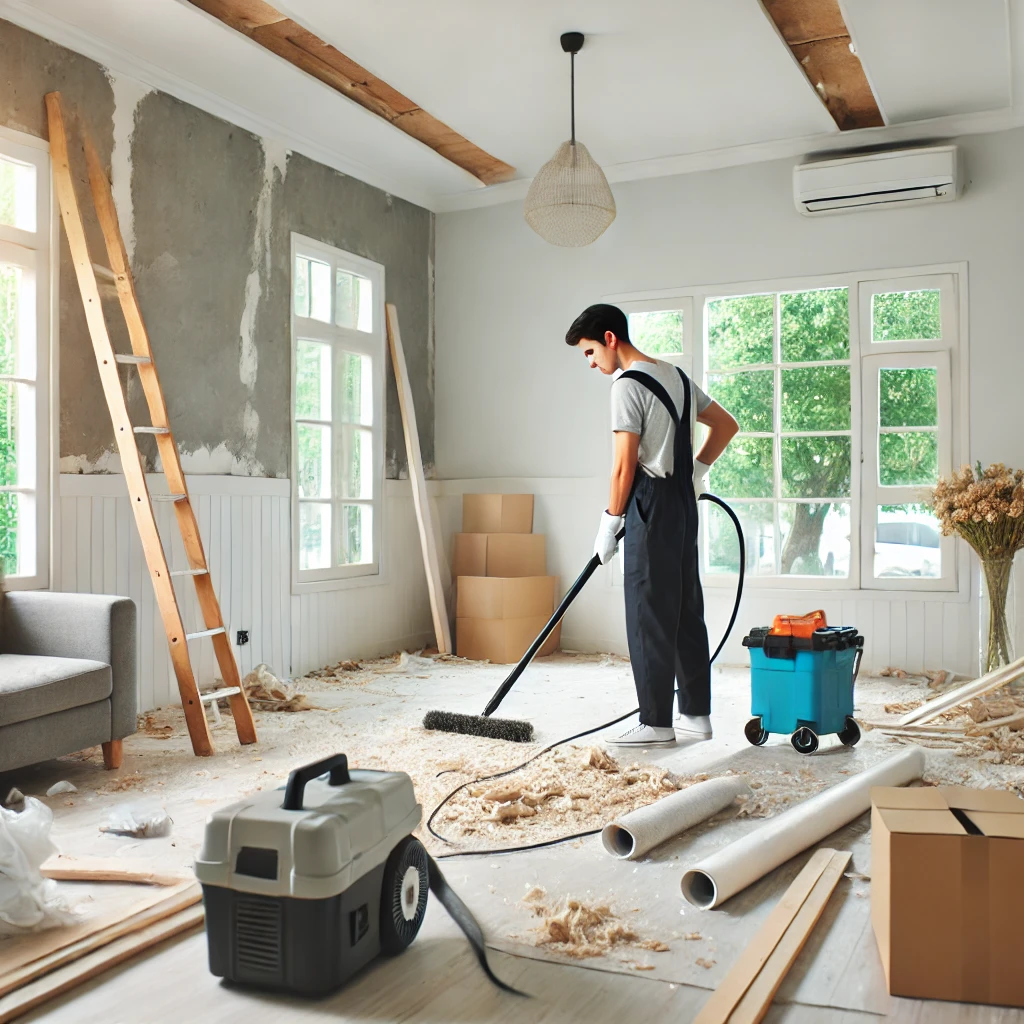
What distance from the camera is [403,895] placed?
6.46 ft

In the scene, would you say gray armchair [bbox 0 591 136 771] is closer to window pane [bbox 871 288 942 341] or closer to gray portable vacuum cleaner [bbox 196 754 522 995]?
gray portable vacuum cleaner [bbox 196 754 522 995]

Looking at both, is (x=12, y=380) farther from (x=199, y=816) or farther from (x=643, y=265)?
(x=643, y=265)

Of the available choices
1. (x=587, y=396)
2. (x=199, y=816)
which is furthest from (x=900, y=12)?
(x=199, y=816)

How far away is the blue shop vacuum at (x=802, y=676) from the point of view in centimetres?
348

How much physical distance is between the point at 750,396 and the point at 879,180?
1328 mm

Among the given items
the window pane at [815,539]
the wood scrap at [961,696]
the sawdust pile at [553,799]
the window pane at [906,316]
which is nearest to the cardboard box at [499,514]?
the window pane at [815,539]

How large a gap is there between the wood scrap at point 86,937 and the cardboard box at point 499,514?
13.5ft

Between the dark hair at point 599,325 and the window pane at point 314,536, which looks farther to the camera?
the window pane at point 314,536

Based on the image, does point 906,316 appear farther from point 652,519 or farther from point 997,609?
point 652,519

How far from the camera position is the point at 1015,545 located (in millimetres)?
4688

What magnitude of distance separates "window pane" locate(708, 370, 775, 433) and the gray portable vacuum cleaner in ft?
14.1

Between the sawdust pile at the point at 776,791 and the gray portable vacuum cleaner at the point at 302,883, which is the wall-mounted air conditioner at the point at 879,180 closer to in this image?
the sawdust pile at the point at 776,791

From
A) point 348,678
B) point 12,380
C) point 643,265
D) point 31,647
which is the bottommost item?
point 348,678

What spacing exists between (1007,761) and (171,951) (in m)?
2.83
